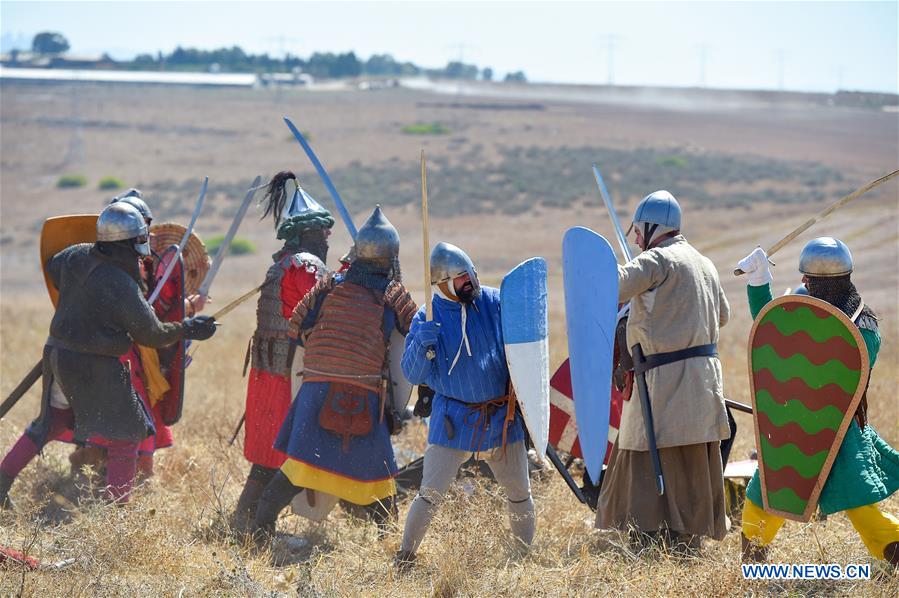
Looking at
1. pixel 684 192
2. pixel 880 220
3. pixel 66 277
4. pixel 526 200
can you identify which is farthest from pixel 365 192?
pixel 66 277

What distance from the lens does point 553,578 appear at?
14.4 ft

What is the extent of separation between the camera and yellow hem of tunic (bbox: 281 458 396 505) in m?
5.10

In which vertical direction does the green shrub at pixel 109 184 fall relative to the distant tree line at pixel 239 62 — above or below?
below

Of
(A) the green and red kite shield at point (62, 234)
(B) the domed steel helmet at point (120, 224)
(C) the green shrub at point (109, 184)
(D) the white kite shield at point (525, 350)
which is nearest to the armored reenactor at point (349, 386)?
(D) the white kite shield at point (525, 350)

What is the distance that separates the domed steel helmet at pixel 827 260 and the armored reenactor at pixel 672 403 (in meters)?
0.42

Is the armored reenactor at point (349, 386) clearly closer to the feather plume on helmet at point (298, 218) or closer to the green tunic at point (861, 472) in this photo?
the feather plume on helmet at point (298, 218)

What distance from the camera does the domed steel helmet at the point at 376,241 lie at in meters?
5.09

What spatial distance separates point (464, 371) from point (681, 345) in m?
0.91

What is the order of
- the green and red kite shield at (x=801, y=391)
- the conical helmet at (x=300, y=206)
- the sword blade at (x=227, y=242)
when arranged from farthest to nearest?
the sword blade at (x=227, y=242) → the conical helmet at (x=300, y=206) → the green and red kite shield at (x=801, y=391)

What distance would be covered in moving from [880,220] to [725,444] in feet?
85.4

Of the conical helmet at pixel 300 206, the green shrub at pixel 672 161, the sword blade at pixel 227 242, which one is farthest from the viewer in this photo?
the green shrub at pixel 672 161

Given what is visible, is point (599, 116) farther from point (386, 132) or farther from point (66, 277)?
point (66, 277)

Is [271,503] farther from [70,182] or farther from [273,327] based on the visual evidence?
[70,182]

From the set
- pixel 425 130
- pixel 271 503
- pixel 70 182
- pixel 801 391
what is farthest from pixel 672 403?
pixel 425 130
